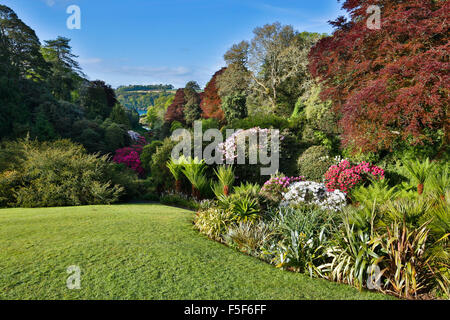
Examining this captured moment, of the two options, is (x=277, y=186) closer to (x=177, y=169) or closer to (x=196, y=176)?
(x=196, y=176)

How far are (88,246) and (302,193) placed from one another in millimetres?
4955

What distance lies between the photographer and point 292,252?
12.7ft

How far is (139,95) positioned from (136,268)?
90221mm

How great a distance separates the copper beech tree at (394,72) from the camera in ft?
19.1

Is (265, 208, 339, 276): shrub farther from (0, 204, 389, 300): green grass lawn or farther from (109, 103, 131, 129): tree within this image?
(109, 103, 131, 129): tree

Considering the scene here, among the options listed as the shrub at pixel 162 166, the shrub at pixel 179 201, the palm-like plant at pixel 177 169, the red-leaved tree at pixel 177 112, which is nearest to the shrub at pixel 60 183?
the shrub at pixel 179 201

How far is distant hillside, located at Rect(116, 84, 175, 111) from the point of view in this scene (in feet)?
263

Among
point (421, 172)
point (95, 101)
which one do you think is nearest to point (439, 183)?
point (421, 172)

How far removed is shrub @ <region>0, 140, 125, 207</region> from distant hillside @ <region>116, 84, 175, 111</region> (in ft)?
228

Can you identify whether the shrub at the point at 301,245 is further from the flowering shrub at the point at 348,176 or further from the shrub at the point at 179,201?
the shrub at the point at 179,201

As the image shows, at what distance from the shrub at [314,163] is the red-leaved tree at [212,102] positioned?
15.0m

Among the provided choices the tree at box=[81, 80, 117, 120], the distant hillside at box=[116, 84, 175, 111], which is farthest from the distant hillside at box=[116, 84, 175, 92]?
the tree at box=[81, 80, 117, 120]

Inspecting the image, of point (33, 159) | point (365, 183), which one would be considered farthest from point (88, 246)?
point (365, 183)

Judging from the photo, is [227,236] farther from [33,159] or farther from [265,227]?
[33,159]
